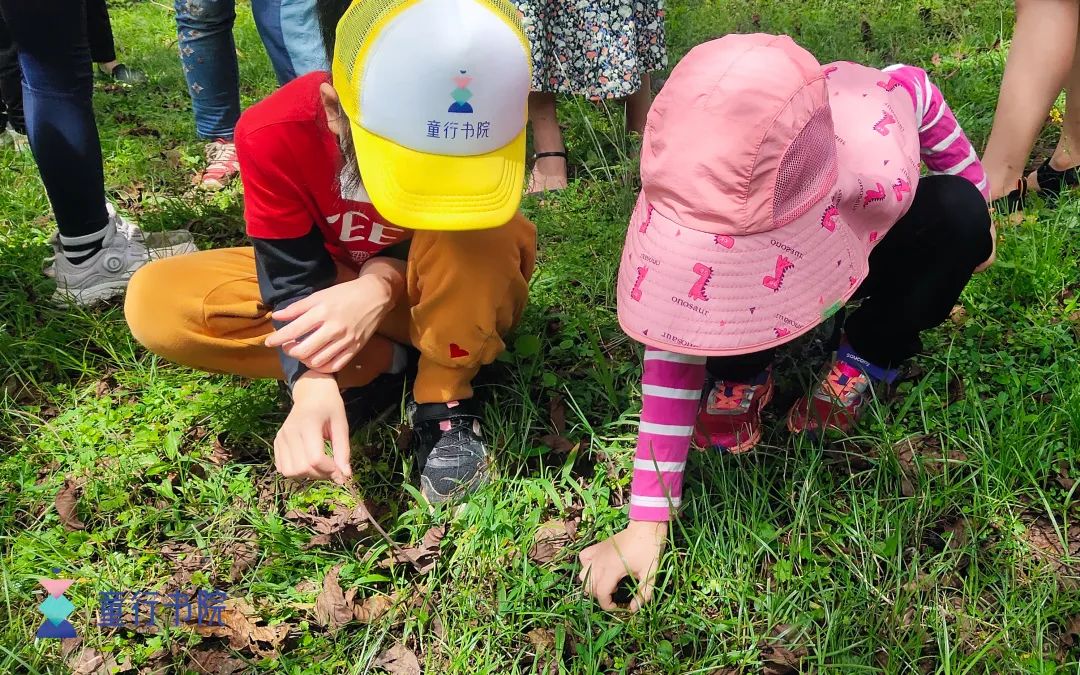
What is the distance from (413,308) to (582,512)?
1.87ft

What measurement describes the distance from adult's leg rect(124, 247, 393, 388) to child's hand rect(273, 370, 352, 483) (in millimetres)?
326

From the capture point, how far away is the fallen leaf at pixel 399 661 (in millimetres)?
1503

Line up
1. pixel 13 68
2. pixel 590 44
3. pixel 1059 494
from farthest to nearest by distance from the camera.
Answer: pixel 13 68
pixel 590 44
pixel 1059 494

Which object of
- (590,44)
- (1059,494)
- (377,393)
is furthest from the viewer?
(590,44)

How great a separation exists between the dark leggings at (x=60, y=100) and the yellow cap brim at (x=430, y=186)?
4.32ft

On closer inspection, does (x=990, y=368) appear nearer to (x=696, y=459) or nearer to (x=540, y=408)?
(x=696, y=459)

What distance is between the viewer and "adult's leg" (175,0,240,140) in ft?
10.0

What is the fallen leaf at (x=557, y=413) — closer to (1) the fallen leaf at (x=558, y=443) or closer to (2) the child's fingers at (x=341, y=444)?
(1) the fallen leaf at (x=558, y=443)

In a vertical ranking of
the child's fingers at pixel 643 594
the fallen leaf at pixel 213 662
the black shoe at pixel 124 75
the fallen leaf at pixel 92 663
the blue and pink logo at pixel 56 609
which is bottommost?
the black shoe at pixel 124 75

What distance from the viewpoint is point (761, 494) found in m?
1.63

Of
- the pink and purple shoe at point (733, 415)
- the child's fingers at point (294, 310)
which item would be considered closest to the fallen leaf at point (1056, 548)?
the pink and purple shoe at point (733, 415)

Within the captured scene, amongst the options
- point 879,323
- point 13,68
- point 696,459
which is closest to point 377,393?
point 696,459

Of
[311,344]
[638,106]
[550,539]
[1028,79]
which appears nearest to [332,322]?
[311,344]

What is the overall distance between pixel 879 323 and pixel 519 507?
0.86 metres
